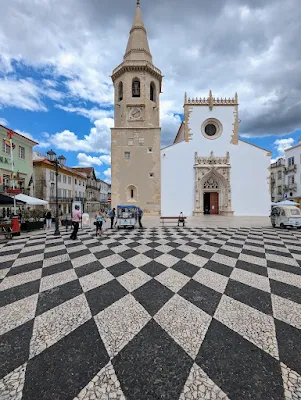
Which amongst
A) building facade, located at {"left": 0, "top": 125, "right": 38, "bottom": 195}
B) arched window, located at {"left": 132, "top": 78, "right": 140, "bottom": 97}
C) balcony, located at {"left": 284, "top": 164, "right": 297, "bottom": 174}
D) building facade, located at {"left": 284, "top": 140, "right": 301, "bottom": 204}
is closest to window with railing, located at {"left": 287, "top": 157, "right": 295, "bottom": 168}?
building facade, located at {"left": 284, "top": 140, "right": 301, "bottom": 204}

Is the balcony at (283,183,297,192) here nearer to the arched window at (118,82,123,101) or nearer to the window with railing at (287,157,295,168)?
the window with railing at (287,157,295,168)

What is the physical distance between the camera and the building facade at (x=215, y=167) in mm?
18562

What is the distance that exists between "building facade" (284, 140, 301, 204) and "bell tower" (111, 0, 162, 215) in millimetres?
26394

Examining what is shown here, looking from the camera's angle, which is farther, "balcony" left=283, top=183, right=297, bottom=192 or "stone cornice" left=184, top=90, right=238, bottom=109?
"balcony" left=283, top=183, right=297, bottom=192

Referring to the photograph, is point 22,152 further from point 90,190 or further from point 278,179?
point 278,179

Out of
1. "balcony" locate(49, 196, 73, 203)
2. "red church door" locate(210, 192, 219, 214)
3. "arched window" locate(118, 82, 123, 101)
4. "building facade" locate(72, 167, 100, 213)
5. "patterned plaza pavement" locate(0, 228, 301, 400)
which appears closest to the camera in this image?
"patterned plaza pavement" locate(0, 228, 301, 400)

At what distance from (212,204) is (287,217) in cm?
923

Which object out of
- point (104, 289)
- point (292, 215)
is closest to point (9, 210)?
point (104, 289)

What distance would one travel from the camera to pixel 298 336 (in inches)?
79.2

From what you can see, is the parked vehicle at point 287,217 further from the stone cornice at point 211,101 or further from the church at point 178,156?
the stone cornice at point 211,101

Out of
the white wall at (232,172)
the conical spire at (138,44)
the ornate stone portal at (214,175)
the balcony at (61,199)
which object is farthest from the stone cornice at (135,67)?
the balcony at (61,199)

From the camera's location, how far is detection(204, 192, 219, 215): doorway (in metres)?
19.7

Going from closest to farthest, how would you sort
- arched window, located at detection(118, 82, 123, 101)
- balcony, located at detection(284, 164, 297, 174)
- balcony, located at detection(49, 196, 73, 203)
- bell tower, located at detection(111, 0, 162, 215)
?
1. bell tower, located at detection(111, 0, 162, 215)
2. arched window, located at detection(118, 82, 123, 101)
3. balcony, located at detection(49, 196, 73, 203)
4. balcony, located at detection(284, 164, 297, 174)

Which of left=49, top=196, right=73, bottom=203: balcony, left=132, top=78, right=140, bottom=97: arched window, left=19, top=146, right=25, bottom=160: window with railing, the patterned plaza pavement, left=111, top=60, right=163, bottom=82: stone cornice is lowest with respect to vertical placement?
the patterned plaza pavement
